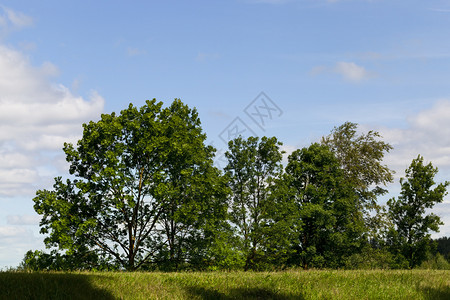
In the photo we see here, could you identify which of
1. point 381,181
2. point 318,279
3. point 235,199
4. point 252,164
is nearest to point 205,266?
point 235,199

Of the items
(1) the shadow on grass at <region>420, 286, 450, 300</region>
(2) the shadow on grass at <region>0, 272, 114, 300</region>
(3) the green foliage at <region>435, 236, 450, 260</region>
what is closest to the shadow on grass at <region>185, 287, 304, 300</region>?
(2) the shadow on grass at <region>0, 272, 114, 300</region>

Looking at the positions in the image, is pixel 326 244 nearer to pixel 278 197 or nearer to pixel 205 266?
pixel 278 197

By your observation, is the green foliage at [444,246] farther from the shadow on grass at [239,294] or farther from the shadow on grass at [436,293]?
the shadow on grass at [239,294]

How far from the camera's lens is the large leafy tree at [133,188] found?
2688 cm

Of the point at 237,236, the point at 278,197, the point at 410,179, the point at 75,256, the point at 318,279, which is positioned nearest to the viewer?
the point at 318,279

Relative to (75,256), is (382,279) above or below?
below

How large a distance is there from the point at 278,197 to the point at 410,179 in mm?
15446

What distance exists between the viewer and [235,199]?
3547 centimetres

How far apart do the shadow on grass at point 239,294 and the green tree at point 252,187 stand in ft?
60.5

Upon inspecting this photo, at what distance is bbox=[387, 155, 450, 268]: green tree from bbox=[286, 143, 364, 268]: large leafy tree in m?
3.94

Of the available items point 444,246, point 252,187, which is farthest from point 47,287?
point 444,246

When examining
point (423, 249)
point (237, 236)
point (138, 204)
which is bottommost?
point (423, 249)

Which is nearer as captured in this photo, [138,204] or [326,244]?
[138,204]

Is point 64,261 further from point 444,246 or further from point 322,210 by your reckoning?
point 444,246
